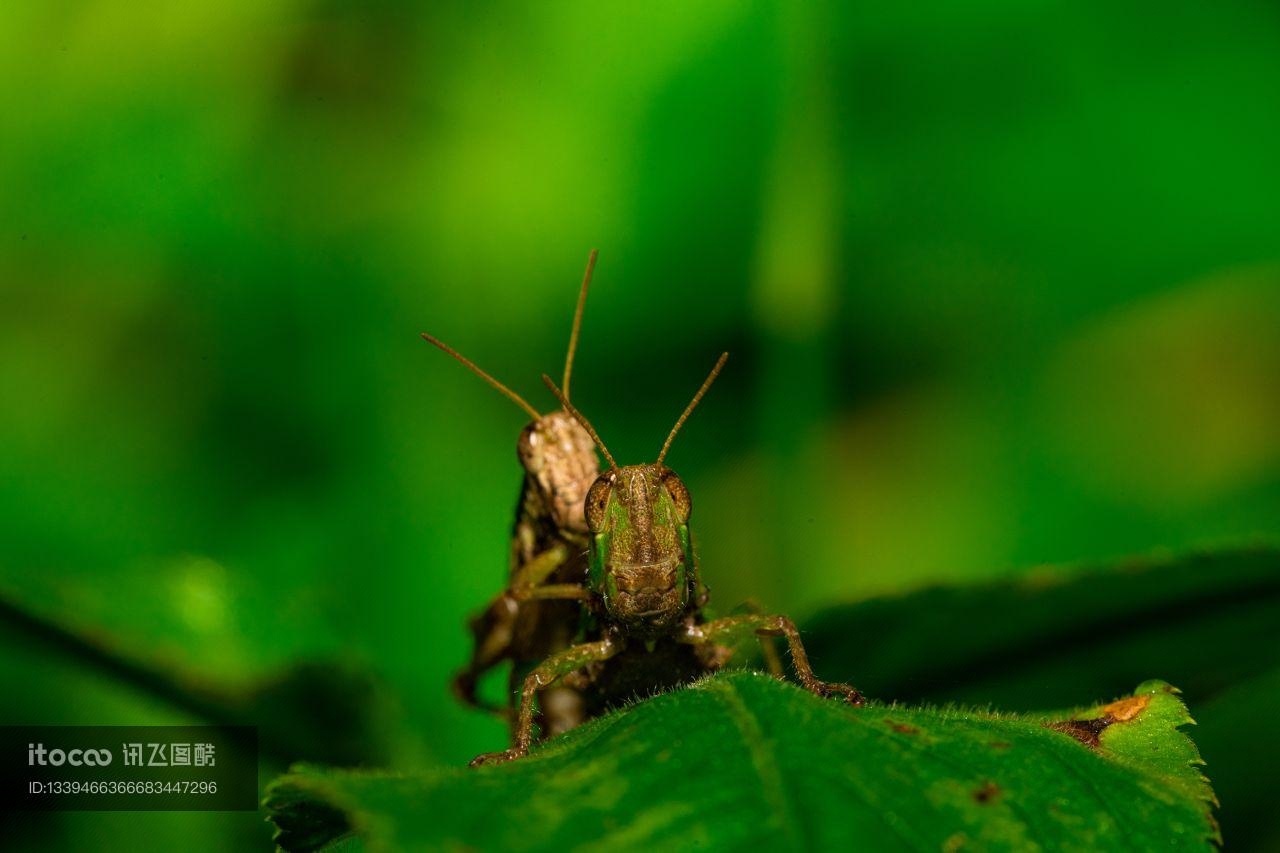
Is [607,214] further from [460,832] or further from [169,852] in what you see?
[460,832]

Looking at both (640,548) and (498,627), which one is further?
(498,627)

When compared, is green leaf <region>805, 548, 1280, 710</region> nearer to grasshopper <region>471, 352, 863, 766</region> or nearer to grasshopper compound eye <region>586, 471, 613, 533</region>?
grasshopper <region>471, 352, 863, 766</region>

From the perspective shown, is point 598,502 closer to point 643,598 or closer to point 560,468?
point 643,598

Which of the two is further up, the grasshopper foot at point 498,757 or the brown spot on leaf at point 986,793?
the grasshopper foot at point 498,757

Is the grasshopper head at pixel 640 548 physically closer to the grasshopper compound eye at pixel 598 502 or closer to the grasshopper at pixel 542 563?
the grasshopper compound eye at pixel 598 502

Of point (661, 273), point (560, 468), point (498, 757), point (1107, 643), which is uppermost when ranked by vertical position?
point (661, 273)

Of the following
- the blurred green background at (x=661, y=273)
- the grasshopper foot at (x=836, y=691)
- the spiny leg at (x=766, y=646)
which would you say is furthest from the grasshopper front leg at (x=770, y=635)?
the blurred green background at (x=661, y=273)

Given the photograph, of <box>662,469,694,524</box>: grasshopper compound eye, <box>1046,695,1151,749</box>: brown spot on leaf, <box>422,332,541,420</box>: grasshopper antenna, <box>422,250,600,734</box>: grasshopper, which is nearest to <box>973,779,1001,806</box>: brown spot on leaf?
<box>1046,695,1151,749</box>: brown spot on leaf

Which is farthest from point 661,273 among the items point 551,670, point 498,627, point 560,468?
point 551,670
